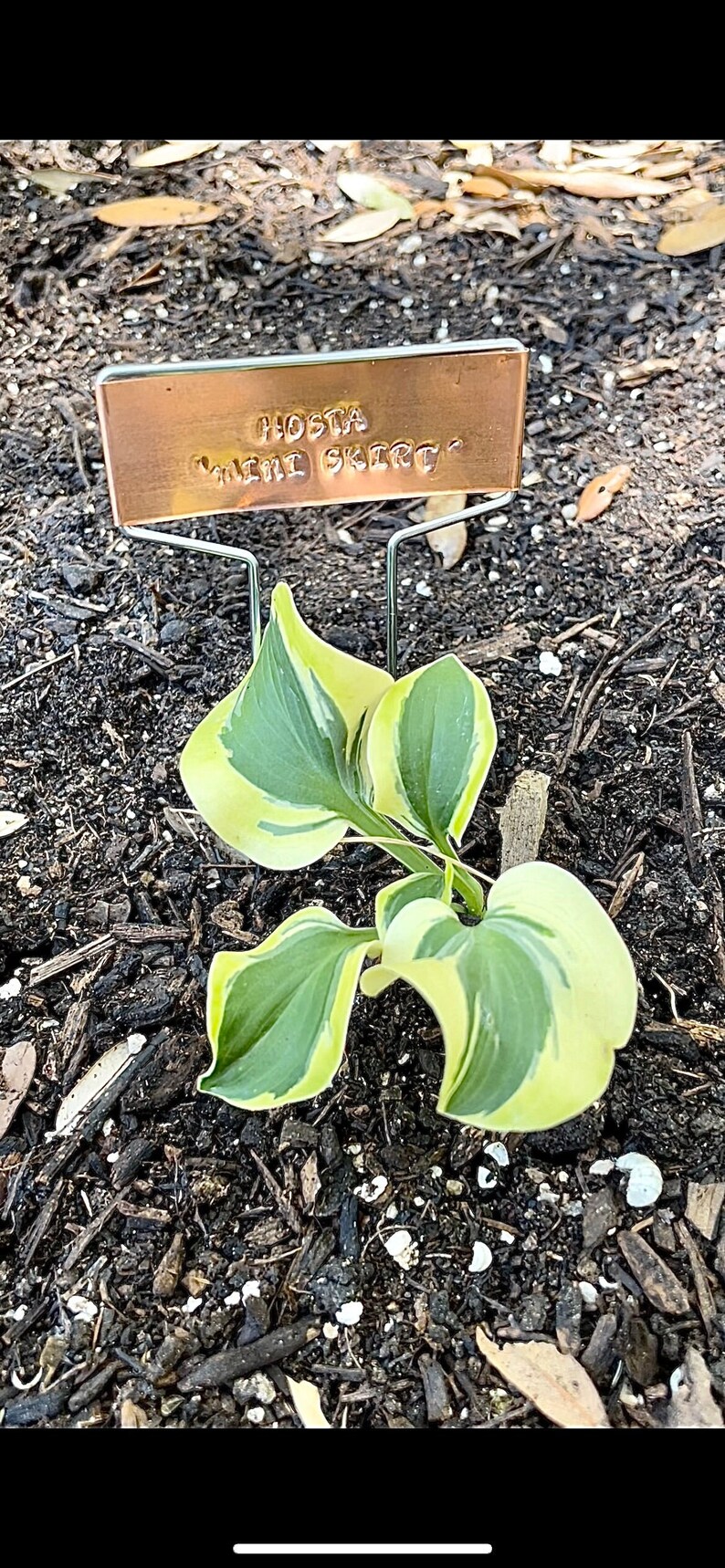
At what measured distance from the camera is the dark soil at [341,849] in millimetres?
888

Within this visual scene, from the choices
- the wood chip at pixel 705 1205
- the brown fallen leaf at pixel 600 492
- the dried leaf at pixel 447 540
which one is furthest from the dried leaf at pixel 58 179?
the wood chip at pixel 705 1205

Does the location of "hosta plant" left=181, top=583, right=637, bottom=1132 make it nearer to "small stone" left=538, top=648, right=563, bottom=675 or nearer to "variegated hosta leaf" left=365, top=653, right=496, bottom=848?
"variegated hosta leaf" left=365, top=653, right=496, bottom=848

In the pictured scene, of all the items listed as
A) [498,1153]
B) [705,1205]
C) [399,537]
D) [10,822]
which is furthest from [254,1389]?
[399,537]

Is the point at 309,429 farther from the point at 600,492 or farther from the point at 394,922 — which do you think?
the point at 600,492

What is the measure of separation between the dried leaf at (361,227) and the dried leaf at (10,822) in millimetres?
990

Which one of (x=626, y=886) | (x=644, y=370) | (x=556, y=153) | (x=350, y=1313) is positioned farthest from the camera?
(x=556, y=153)

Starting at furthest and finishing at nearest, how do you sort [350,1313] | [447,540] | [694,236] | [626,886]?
[694,236]
[447,540]
[626,886]
[350,1313]

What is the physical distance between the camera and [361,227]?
1.74 m

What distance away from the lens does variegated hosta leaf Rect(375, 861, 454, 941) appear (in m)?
0.89

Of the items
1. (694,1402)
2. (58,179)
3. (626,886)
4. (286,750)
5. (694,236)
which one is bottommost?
(694,1402)

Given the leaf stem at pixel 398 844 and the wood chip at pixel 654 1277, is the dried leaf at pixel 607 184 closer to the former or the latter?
the leaf stem at pixel 398 844

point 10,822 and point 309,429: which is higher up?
point 309,429

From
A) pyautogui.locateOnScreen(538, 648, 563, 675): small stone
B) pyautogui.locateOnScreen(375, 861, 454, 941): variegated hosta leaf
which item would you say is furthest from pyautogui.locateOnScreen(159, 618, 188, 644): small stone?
pyautogui.locateOnScreen(375, 861, 454, 941): variegated hosta leaf

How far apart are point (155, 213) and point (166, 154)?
143 mm
